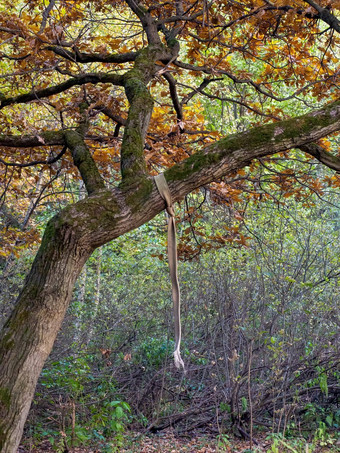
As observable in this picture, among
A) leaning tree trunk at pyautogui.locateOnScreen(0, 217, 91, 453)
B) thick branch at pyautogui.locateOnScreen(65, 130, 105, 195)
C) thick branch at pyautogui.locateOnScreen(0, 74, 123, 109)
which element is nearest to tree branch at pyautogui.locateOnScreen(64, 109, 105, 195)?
thick branch at pyautogui.locateOnScreen(65, 130, 105, 195)

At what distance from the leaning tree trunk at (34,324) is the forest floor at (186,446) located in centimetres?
227

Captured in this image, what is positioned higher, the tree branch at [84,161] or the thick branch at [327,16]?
the thick branch at [327,16]

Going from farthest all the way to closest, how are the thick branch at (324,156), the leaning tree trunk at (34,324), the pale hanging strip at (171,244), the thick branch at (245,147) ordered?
the thick branch at (324,156) < the thick branch at (245,147) < the pale hanging strip at (171,244) < the leaning tree trunk at (34,324)

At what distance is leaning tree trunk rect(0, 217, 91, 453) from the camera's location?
212 centimetres

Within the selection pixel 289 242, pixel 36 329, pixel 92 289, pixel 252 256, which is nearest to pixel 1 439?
pixel 36 329

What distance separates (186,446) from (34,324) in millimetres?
3257

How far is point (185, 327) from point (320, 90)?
353 cm

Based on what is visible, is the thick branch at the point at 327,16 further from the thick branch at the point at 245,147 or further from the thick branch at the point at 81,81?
the thick branch at the point at 81,81

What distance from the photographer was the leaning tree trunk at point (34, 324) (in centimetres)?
212

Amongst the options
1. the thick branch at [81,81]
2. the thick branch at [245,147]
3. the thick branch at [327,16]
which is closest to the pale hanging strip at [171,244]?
the thick branch at [245,147]

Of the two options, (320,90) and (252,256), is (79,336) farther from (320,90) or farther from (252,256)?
(320,90)

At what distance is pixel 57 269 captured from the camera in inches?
91.4

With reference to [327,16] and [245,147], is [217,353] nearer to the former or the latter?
[245,147]

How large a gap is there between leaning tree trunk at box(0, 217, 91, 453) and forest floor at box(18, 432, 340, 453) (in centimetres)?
227
